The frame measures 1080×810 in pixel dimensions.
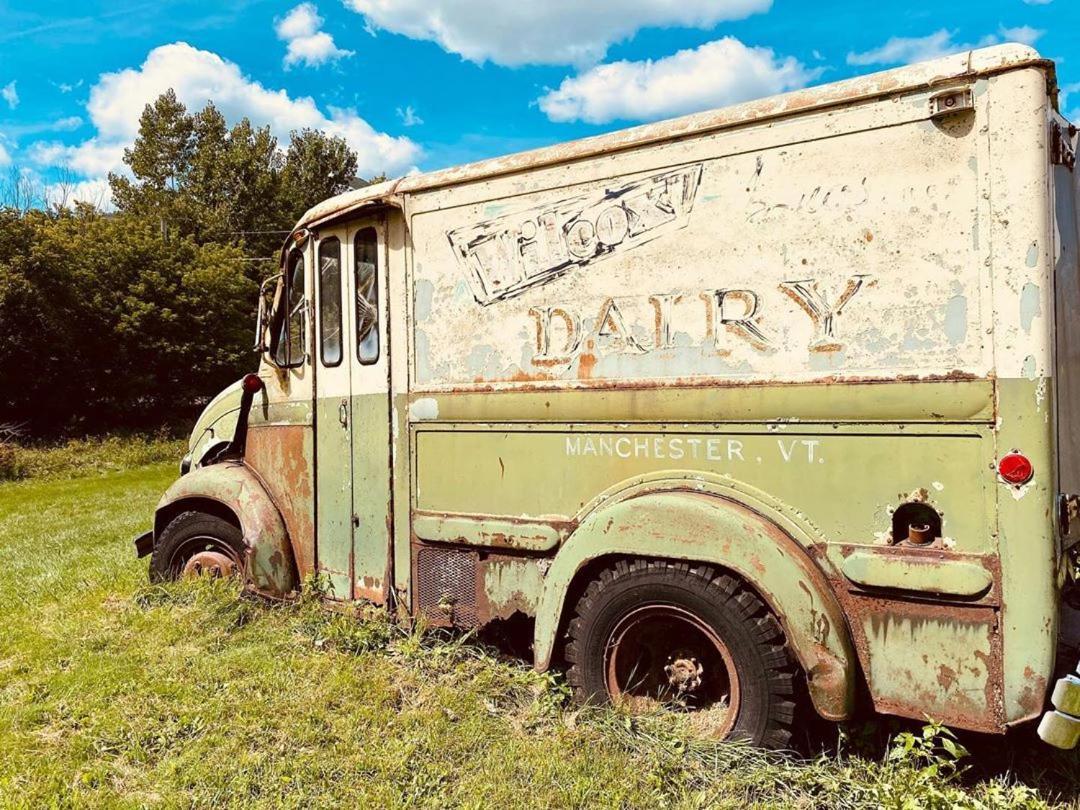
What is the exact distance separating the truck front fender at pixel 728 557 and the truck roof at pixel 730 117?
1594 mm

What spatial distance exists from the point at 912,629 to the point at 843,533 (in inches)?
16.8

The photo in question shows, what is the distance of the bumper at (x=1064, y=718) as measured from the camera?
282 centimetres

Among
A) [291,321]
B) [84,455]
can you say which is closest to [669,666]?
[291,321]

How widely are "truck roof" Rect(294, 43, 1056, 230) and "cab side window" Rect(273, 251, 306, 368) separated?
1.97ft

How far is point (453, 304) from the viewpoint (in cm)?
443

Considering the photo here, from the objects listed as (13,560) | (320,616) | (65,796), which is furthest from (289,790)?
(13,560)

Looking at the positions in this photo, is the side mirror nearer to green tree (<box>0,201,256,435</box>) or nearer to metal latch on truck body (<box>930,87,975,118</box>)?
metal latch on truck body (<box>930,87,975,118</box>)

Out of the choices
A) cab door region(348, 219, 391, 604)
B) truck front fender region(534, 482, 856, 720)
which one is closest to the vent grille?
cab door region(348, 219, 391, 604)

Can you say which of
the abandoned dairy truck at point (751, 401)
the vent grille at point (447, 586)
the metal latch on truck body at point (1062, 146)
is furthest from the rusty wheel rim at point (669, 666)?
the metal latch on truck body at point (1062, 146)

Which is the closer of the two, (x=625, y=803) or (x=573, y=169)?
(x=625, y=803)

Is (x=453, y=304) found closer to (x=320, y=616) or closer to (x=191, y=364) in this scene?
(x=320, y=616)

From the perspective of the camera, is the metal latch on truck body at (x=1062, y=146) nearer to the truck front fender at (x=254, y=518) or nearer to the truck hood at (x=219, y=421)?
the truck front fender at (x=254, y=518)

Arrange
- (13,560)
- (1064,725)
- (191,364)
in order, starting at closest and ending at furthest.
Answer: (1064,725) → (13,560) → (191,364)

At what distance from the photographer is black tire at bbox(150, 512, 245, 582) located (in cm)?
543
